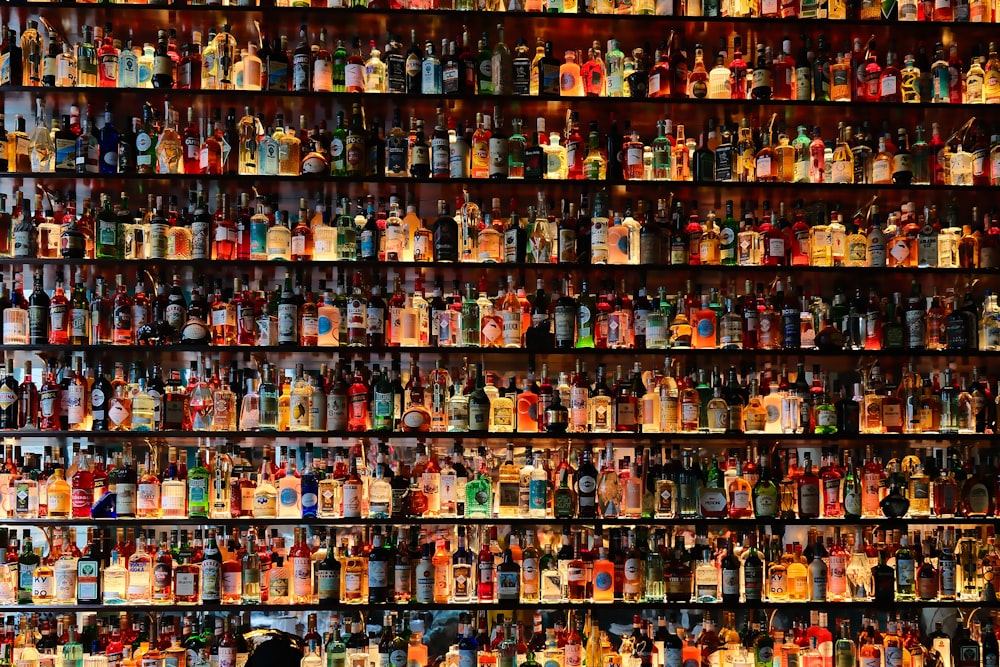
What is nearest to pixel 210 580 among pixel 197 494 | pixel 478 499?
pixel 197 494

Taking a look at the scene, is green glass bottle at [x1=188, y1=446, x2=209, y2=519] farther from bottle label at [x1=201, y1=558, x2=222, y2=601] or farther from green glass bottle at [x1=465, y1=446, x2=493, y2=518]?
green glass bottle at [x1=465, y1=446, x2=493, y2=518]

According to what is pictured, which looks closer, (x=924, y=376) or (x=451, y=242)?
(x=451, y=242)

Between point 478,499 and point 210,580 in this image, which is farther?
point 478,499

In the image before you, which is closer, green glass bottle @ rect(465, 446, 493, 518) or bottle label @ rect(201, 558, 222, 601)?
bottle label @ rect(201, 558, 222, 601)

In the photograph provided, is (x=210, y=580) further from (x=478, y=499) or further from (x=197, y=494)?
(x=478, y=499)

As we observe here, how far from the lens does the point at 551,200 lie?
4.08 meters

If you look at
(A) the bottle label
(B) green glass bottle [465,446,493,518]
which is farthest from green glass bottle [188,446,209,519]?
(B) green glass bottle [465,446,493,518]

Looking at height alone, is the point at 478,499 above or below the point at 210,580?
above

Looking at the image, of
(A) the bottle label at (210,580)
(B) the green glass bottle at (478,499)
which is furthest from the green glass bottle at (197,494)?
(B) the green glass bottle at (478,499)

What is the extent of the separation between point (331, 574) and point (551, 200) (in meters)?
1.66

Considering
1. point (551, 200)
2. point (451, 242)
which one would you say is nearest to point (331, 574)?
point (451, 242)

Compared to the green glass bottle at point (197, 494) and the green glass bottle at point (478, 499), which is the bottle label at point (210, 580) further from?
the green glass bottle at point (478, 499)

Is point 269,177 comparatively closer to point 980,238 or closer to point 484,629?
point 484,629

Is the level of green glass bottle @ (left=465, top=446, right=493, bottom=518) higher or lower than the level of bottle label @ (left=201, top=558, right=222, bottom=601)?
higher
